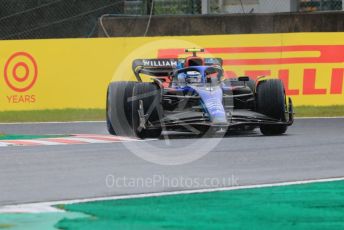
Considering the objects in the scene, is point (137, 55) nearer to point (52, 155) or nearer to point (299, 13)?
point (299, 13)

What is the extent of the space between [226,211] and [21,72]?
13075 mm

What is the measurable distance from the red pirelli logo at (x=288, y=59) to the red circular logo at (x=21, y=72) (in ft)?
8.89

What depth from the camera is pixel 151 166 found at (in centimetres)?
1044

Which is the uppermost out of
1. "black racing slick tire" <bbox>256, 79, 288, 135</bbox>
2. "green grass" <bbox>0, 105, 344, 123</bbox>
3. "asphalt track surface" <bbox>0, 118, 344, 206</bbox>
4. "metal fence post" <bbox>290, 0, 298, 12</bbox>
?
"metal fence post" <bbox>290, 0, 298, 12</bbox>

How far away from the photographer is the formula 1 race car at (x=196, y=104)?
45.1ft

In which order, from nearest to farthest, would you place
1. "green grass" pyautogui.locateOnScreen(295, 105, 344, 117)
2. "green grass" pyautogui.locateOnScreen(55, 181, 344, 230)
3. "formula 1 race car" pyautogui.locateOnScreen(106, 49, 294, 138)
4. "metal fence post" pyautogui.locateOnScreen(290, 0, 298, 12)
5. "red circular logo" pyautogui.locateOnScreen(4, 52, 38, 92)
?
"green grass" pyautogui.locateOnScreen(55, 181, 344, 230) < "formula 1 race car" pyautogui.locateOnScreen(106, 49, 294, 138) < "green grass" pyautogui.locateOnScreen(295, 105, 344, 117) < "red circular logo" pyautogui.locateOnScreen(4, 52, 38, 92) < "metal fence post" pyautogui.locateOnScreen(290, 0, 298, 12)

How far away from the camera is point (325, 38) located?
19.7m

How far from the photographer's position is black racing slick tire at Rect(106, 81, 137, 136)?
46.5 ft

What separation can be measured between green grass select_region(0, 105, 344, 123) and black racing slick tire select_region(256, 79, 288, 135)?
426 centimetres

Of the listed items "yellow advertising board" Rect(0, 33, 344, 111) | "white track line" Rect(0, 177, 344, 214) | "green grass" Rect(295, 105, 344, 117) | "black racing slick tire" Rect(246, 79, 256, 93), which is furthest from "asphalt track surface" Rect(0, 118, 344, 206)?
"yellow advertising board" Rect(0, 33, 344, 111)

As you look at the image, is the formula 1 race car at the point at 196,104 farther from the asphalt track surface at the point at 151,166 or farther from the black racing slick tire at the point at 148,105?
the asphalt track surface at the point at 151,166

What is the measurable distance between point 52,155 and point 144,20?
39.3 ft

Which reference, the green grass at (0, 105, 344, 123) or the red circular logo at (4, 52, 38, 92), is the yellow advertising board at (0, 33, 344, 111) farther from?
the green grass at (0, 105, 344, 123)

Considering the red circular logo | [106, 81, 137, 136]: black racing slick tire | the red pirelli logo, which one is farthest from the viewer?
the red circular logo
